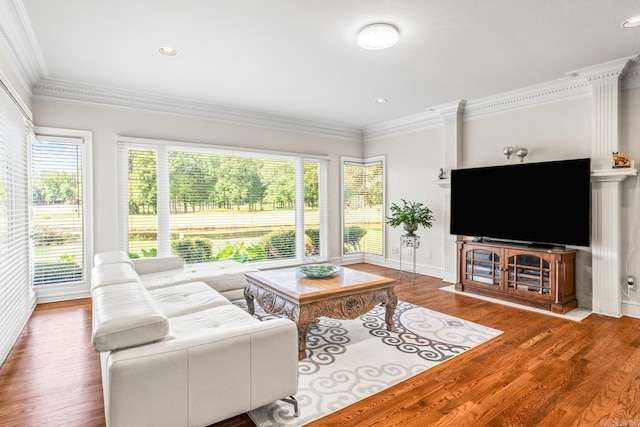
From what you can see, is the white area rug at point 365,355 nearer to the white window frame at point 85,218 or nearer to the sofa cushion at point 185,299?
the sofa cushion at point 185,299

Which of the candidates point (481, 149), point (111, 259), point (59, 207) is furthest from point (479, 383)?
point (59, 207)

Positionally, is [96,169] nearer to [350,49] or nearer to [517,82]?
[350,49]

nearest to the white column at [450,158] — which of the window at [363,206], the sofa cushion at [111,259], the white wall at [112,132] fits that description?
the window at [363,206]

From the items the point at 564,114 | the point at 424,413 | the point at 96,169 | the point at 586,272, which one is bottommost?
the point at 424,413

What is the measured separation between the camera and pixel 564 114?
426 cm

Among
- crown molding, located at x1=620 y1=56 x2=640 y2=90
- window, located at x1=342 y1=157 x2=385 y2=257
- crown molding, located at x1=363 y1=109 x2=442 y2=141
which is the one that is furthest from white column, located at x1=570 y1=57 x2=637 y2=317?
window, located at x1=342 y1=157 x2=385 y2=257

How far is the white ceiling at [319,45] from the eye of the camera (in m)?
2.64

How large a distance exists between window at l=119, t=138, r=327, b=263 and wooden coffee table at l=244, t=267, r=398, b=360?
203 cm

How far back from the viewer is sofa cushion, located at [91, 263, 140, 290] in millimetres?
2467

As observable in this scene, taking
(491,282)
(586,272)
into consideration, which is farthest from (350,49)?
(586,272)

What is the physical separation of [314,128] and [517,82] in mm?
3262

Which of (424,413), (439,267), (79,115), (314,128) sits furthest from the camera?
(314,128)

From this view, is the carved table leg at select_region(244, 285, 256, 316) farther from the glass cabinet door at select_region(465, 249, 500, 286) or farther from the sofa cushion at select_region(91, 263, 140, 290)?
the glass cabinet door at select_region(465, 249, 500, 286)

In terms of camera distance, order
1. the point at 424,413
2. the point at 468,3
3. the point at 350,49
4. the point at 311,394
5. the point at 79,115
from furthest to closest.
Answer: the point at 79,115
the point at 350,49
the point at 468,3
the point at 311,394
the point at 424,413
